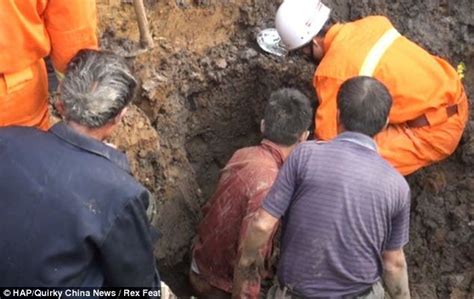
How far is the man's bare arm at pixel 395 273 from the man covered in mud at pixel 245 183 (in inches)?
26.1

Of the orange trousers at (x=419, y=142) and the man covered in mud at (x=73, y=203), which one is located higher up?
the man covered in mud at (x=73, y=203)

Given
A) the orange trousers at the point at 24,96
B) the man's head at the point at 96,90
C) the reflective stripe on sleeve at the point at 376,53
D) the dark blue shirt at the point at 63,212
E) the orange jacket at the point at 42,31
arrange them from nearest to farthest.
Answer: the dark blue shirt at the point at 63,212 < the man's head at the point at 96,90 < the orange jacket at the point at 42,31 < the orange trousers at the point at 24,96 < the reflective stripe on sleeve at the point at 376,53

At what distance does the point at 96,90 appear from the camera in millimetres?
2744

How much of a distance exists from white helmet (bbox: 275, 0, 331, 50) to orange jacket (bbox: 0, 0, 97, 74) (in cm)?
169

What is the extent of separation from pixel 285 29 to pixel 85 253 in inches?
100

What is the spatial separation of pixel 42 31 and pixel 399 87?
6.64 feet

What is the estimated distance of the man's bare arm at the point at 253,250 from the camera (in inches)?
126

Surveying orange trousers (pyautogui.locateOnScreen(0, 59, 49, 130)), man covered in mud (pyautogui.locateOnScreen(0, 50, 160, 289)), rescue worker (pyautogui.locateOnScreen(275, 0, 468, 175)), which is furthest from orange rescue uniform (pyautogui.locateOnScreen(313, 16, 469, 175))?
man covered in mud (pyautogui.locateOnScreen(0, 50, 160, 289))

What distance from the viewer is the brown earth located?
15.3ft

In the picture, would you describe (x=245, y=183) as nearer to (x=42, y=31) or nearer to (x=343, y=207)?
(x=343, y=207)

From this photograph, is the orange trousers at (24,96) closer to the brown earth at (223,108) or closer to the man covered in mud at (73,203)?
the man covered in mud at (73,203)

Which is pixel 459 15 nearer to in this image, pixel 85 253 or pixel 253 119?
pixel 253 119

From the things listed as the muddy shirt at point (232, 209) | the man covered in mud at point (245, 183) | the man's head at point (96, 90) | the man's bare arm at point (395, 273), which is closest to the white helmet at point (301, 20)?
the man covered in mud at point (245, 183)

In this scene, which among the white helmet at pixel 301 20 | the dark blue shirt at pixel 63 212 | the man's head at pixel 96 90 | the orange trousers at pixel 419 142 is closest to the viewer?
the dark blue shirt at pixel 63 212
